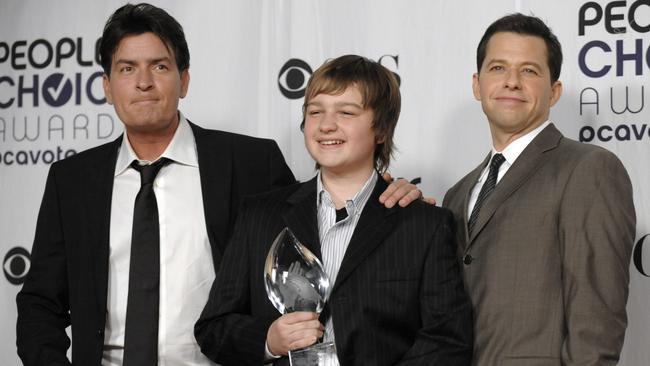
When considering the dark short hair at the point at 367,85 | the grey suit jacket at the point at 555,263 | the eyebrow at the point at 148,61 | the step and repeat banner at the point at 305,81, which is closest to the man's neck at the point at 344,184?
the dark short hair at the point at 367,85

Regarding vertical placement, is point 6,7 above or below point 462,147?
above

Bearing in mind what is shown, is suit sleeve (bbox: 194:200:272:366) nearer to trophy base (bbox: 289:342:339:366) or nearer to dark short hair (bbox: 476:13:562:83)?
trophy base (bbox: 289:342:339:366)

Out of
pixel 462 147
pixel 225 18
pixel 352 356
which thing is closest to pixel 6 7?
pixel 225 18

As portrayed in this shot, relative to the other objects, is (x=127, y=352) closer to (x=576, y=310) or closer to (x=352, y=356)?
(x=352, y=356)

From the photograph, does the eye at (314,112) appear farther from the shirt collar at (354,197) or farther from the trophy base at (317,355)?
the trophy base at (317,355)

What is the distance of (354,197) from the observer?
7.68ft

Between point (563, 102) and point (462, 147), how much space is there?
1.27 ft

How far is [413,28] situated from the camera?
11.6 feet

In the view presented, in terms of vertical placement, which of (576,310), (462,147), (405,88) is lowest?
(576,310)

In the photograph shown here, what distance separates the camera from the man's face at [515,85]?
8.30 feet

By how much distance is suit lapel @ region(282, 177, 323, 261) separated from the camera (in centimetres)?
227

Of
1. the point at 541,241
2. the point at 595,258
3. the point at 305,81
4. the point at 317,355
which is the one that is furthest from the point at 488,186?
the point at 305,81

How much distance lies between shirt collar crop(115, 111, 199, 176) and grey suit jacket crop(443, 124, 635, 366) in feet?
2.78

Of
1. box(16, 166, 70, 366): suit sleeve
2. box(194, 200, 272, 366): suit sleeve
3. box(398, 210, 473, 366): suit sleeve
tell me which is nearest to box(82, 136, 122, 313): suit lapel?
box(16, 166, 70, 366): suit sleeve
